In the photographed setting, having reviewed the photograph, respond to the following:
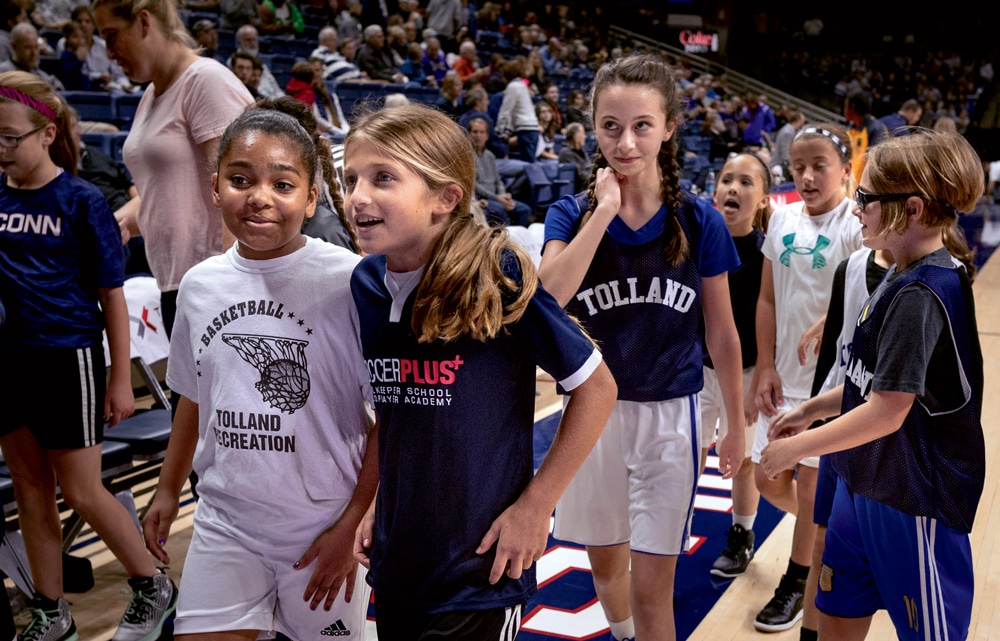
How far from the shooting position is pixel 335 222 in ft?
8.46

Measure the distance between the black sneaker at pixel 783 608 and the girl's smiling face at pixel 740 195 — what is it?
1368 mm

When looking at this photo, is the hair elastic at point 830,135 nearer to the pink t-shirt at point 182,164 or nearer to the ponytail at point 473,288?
the pink t-shirt at point 182,164

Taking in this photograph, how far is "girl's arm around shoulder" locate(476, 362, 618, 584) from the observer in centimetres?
159

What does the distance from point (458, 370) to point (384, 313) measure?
21cm

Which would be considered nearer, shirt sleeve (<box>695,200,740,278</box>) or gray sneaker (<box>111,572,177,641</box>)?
shirt sleeve (<box>695,200,740,278</box>)

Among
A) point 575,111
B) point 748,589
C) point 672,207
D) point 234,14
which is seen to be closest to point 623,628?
point 748,589

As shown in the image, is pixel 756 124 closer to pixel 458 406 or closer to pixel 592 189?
pixel 592 189

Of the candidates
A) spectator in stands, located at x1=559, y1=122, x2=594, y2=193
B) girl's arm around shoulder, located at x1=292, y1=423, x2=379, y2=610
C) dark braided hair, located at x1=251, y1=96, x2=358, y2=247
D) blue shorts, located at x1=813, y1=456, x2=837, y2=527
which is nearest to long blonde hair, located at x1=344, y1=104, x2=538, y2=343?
girl's arm around shoulder, located at x1=292, y1=423, x2=379, y2=610

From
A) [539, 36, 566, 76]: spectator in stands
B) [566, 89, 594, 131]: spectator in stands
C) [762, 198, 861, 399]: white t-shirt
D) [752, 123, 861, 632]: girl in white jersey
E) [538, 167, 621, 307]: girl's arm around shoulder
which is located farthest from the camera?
[539, 36, 566, 76]: spectator in stands

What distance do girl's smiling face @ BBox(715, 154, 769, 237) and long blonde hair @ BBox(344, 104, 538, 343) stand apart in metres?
2.19

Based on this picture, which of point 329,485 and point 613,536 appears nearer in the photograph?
point 329,485

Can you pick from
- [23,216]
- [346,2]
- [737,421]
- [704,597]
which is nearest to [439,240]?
[737,421]

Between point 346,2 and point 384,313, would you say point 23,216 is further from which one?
point 346,2

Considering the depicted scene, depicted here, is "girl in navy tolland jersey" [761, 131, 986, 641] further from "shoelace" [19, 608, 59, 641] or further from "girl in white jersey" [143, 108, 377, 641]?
"shoelace" [19, 608, 59, 641]
